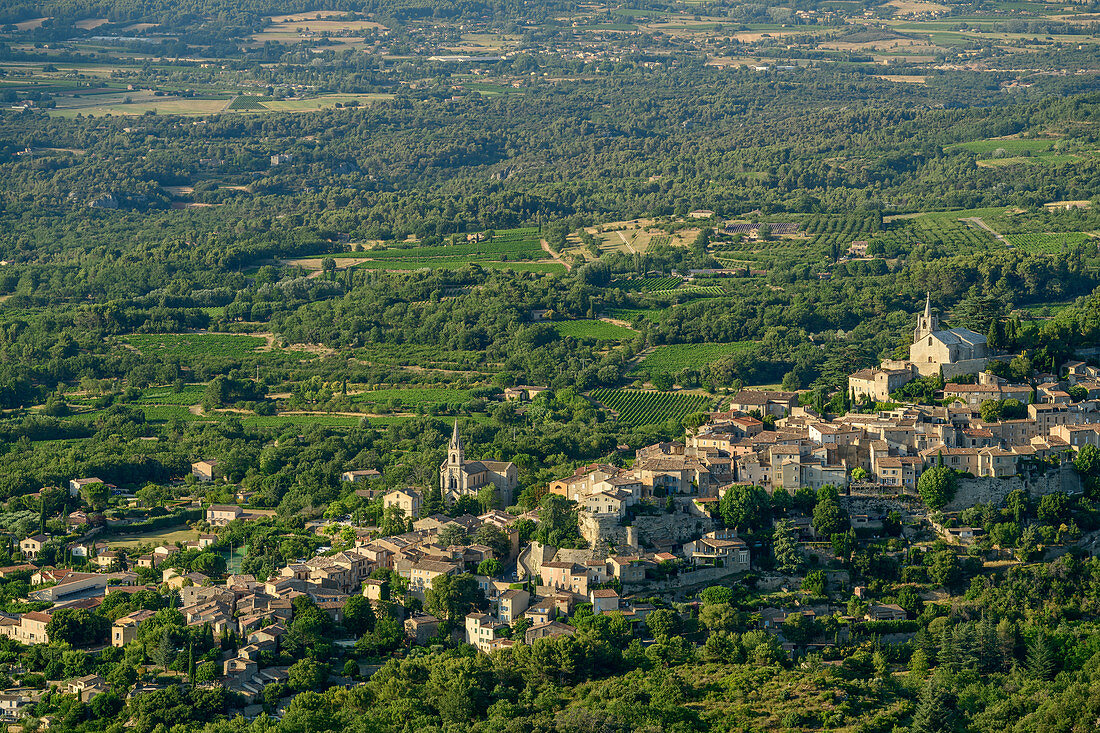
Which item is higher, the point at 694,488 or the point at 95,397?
the point at 694,488

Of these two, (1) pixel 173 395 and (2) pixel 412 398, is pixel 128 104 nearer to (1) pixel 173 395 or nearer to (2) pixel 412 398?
(1) pixel 173 395

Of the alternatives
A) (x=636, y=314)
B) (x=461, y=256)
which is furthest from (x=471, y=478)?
(x=461, y=256)

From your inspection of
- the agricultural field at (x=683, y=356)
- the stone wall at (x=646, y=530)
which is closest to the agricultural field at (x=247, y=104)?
the agricultural field at (x=683, y=356)

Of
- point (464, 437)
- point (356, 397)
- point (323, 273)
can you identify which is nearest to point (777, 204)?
point (323, 273)

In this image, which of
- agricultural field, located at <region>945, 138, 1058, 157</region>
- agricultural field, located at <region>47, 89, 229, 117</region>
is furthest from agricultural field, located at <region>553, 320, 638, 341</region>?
agricultural field, located at <region>47, 89, 229, 117</region>

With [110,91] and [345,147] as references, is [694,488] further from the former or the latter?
[110,91]

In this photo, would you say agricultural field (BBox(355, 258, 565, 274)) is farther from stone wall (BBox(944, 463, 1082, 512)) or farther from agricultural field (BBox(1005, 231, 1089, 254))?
stone wall (BBox(944, 463, 1082, 512))
